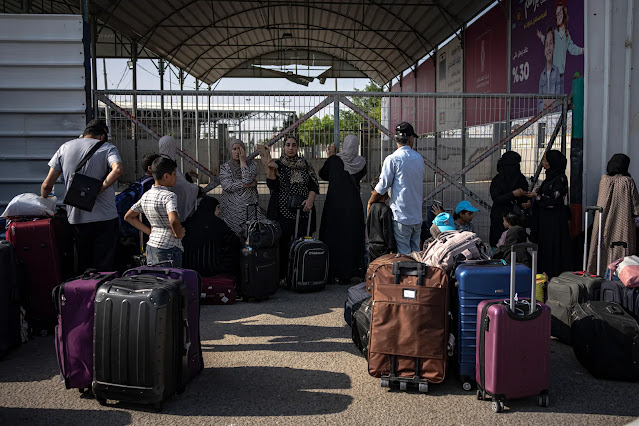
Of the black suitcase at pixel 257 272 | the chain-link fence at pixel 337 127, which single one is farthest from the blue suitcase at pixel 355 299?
the chain-link fence at pixel 337 127

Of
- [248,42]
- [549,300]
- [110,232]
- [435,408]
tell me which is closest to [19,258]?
[110,232]

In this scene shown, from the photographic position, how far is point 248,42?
2912 centimetres

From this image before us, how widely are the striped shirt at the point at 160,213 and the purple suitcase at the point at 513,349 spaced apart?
247 cm

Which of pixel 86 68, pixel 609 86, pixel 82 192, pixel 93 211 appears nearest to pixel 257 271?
pixel 93 211

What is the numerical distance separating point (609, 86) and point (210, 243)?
206 inches

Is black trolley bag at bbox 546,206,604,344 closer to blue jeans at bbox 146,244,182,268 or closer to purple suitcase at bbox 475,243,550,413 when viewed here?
purple suitcase at bbox 475,243,550,413

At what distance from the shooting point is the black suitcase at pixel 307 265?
661cm

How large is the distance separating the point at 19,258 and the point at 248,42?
84.6ft

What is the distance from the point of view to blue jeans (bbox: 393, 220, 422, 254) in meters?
5.57

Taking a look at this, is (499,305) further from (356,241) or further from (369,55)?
(369,55)

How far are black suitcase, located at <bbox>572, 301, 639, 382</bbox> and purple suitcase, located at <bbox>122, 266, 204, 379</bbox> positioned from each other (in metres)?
2.84

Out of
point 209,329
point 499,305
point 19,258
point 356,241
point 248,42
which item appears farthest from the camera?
point 248,42

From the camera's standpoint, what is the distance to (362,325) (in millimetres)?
4484

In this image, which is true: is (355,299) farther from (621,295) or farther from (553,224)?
(553,224)
